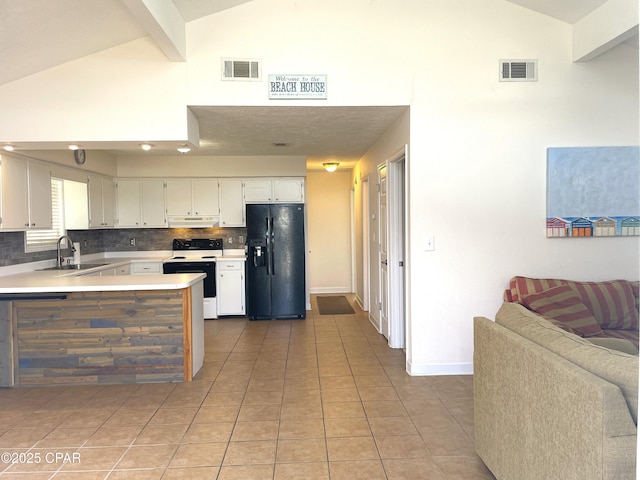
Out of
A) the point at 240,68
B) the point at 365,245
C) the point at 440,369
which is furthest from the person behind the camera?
the point at 365,245

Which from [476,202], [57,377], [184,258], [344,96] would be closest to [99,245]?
[184,258]

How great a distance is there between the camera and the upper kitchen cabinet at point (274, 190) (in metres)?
6.77

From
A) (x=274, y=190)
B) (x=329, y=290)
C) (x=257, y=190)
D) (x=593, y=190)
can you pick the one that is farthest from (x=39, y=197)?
(x=329, y=290)

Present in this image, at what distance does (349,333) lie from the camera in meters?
5.62

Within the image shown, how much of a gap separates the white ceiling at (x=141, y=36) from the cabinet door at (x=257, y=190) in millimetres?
1400

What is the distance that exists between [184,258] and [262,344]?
2132 mm

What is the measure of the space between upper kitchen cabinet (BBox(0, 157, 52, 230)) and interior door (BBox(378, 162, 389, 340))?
3644mm

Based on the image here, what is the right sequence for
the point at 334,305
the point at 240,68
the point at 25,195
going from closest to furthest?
1. the point at 240,68
2. the point at 25,195
3. the point at 334,305

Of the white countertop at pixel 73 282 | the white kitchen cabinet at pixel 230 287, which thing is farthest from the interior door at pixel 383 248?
the white kitchen cabinet at pixel 230 287

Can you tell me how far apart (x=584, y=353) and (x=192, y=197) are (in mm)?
5869

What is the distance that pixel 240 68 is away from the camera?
3795 millimetres

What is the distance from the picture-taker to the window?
16.2ft

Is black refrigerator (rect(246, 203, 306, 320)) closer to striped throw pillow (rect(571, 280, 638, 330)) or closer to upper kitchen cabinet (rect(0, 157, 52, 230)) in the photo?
upper kitchen cabinet (rect(0, 157, 52, 230))

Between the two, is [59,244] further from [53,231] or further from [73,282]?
[73,282]
